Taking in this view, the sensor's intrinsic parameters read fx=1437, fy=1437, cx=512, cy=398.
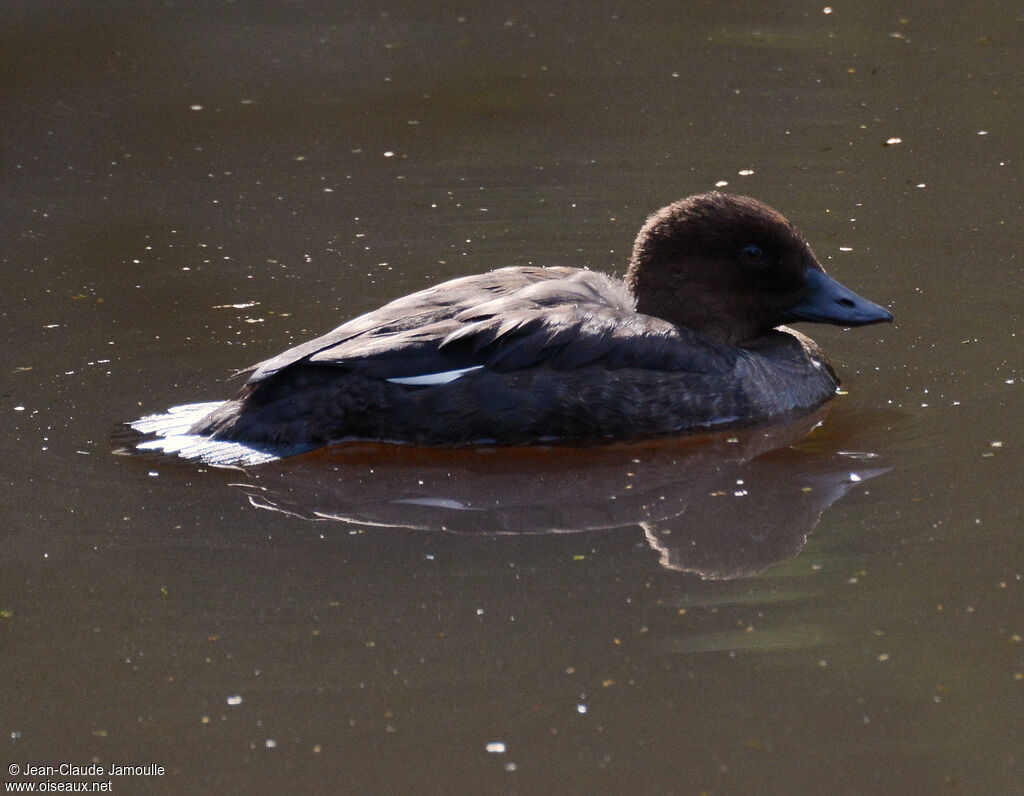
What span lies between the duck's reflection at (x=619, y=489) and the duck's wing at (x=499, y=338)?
0.37m

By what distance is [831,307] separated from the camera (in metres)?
6.86

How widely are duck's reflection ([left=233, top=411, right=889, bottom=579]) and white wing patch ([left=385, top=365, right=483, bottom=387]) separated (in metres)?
0.31

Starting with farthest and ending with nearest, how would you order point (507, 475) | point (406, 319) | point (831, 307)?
point (831, 307), point (406, 319), point (507, 475)

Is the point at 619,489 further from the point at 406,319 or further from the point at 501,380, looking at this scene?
the point at 406,319

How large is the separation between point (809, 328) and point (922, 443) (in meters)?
2.18

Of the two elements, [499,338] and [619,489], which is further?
[499,338]

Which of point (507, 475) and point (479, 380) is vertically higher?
point (479, 380)

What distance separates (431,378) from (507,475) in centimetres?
54

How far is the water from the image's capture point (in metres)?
4.09

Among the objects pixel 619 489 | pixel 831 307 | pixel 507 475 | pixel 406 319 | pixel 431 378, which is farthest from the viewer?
pixel 831 307

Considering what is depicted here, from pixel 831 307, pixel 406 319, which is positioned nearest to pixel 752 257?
pixel 831 307

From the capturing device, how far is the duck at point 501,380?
614cm

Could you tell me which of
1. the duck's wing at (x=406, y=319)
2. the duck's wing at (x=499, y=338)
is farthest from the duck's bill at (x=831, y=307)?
the duck's wing at (x=406, y=319)

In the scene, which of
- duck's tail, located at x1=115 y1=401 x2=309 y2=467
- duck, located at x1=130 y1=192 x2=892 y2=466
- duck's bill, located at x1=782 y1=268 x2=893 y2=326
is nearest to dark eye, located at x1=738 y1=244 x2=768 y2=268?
duck, located at x1=130 y1=192 x2=892 y2=466
